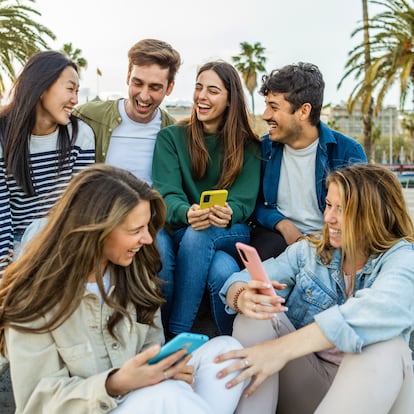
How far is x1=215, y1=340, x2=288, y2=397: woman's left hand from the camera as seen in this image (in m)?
2.31

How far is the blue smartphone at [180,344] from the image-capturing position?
2.02 metres

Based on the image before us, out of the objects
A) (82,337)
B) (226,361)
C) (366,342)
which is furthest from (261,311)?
(82,337)

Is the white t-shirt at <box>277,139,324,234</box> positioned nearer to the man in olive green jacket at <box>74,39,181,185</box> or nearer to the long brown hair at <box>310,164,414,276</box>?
the man in olive green jacket at <box>74,39,181,185</box>

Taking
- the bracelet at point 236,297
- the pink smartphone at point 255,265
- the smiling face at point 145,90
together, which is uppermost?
the smiling face at point 145,90

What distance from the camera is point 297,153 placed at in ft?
12.9

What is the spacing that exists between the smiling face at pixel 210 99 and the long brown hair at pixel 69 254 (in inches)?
61.6

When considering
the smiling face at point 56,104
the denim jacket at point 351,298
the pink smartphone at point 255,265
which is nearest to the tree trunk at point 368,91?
the smiling face at point 56,104

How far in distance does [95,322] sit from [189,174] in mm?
1649

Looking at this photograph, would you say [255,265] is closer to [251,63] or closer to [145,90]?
[145,90]

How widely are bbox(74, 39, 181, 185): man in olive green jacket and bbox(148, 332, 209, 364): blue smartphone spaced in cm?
208

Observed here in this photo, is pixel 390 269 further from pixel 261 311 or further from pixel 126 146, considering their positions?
pixel 126 146

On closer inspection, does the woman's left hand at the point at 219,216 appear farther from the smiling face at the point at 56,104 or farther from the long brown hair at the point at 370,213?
the smiling face at the point at 56,104

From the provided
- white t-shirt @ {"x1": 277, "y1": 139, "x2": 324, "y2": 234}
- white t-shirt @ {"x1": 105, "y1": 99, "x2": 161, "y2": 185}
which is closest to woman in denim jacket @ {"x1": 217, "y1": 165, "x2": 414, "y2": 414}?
white t-shirt @ {"x1": 277, "y1": 139, "x2": 324, "y2": 234}

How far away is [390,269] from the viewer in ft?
8.18
